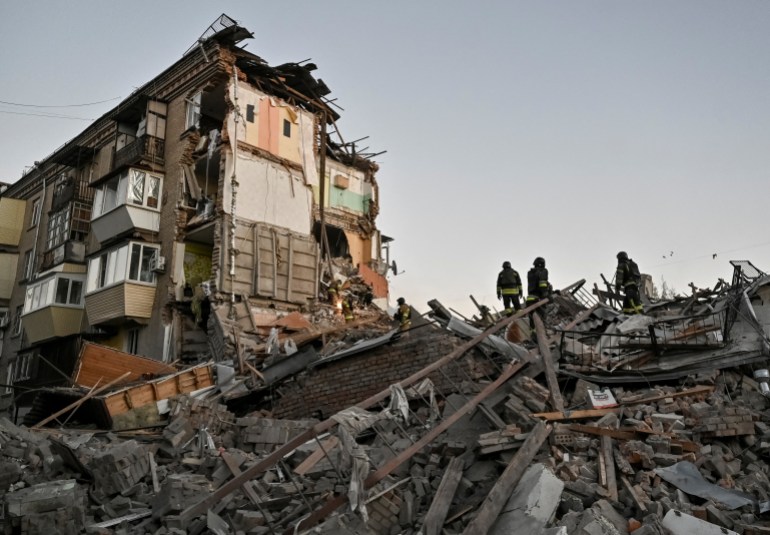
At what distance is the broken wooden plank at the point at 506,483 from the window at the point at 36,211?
27942 mm

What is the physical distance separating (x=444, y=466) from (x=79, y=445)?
277 inches

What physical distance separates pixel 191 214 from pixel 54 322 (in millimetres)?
7092

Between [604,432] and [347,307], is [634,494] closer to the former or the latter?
[604,432]

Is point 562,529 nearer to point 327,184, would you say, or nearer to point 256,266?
point 256,266

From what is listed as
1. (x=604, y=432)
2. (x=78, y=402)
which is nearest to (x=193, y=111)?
(x=78, y=402)

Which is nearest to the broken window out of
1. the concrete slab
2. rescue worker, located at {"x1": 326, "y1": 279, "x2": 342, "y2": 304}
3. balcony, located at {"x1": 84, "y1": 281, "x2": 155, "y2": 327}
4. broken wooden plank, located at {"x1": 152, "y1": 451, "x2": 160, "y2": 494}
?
balcony, located at {"x1": 84, "y1": 281, "x2": 155, "y2": 327}

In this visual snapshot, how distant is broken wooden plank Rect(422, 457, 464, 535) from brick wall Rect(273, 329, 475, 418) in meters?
3.08

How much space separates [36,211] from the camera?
92.6ft

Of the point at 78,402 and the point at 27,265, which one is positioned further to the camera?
the point at 27,265

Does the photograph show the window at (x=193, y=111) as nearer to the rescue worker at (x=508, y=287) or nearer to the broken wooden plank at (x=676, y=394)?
the rescue worker at (x=508, y=287)

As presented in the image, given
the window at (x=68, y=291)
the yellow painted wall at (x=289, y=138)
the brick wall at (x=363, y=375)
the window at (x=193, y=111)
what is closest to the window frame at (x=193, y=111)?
the window at (x=193, y=111)

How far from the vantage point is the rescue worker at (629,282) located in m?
11.9

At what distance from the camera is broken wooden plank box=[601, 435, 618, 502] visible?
6.15 m

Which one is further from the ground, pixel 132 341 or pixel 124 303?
pixel 124 303
